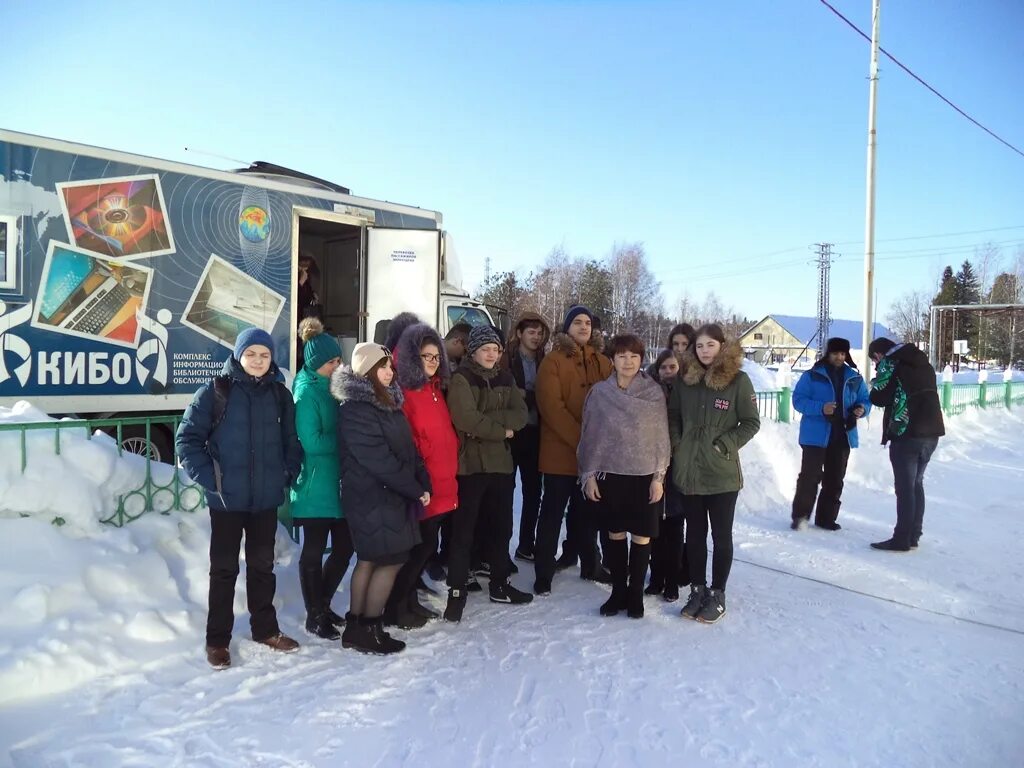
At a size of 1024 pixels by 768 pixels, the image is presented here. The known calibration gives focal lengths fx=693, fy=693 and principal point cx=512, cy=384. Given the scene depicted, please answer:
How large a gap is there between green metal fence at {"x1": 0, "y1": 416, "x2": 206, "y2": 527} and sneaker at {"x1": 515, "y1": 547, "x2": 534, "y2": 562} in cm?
235

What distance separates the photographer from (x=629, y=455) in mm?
4078

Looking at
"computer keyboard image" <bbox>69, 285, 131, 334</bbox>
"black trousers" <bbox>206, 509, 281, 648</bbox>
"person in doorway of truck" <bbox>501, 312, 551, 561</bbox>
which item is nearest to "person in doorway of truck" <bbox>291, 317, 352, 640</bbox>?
"black trousers" <bbox>206, 509, 281, 648</bbox>

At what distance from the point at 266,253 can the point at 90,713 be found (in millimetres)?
4854

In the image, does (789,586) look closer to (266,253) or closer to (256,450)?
(256,450)

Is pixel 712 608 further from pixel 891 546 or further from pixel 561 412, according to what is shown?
pixel 891 546

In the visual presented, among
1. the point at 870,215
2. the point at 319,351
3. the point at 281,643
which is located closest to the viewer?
the point at 281,643

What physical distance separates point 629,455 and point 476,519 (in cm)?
104

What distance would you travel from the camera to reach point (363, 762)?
8.68 ft

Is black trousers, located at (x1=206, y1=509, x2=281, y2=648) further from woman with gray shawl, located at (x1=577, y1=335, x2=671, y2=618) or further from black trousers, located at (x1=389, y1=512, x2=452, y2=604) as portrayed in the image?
woman with gray shawl, located at (x1=577, y1=335, x2=671, y2=618)

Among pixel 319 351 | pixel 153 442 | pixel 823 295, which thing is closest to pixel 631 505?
pixel 319 351

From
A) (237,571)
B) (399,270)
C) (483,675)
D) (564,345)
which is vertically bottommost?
(483,675)

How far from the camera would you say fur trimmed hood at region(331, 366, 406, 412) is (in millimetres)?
3566

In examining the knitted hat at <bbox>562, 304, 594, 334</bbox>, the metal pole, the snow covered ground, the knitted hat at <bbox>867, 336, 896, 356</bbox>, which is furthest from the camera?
the metal pole

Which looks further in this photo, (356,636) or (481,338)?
(481,338)
